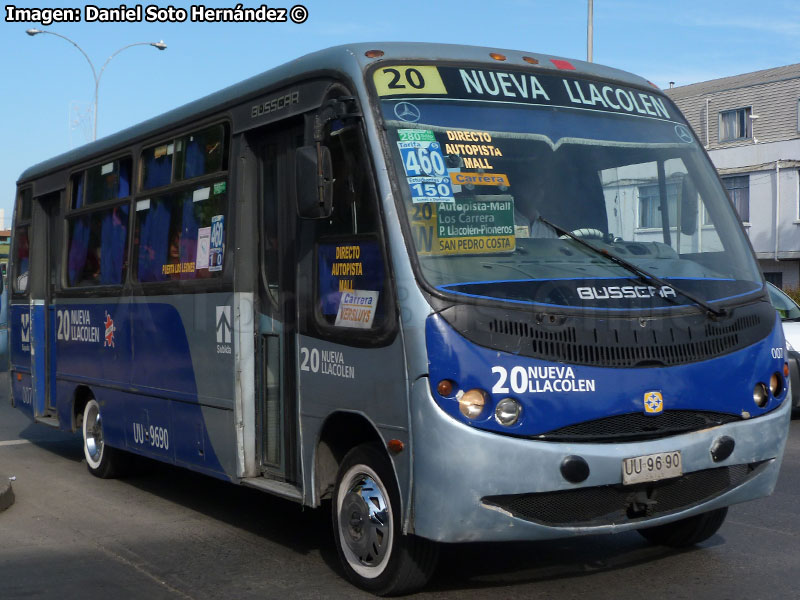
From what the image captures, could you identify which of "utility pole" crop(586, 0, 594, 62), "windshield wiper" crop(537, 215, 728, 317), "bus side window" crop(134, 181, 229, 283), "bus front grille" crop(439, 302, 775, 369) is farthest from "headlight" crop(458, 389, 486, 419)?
"utility pole" crop(586, 0, 594, 62)

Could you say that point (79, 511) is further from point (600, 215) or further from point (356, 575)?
point (600, 215)

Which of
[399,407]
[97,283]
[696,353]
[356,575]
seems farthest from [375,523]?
[97,283]

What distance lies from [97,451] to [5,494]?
168cm

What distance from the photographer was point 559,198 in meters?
6.12

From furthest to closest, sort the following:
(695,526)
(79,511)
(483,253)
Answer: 1. (79,511)
2. (695,526)
3. (483,253)

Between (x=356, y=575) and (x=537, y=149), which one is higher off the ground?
(x=537, y=149)

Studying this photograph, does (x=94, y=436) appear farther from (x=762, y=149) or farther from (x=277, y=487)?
(x=762, y=149)

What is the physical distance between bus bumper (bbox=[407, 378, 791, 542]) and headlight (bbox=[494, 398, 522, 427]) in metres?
0.08

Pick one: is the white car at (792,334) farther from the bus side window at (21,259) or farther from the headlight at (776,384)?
the bus side window at (21,259)

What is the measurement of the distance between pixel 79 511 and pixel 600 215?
4.89m

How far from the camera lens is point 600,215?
6.19m

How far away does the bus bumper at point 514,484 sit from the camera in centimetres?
535

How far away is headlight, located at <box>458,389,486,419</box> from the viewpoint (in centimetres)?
538

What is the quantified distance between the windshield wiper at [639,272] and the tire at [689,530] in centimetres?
140
